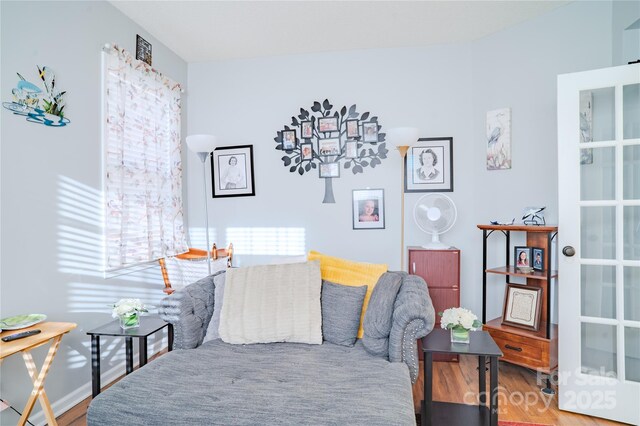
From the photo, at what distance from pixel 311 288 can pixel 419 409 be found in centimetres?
97

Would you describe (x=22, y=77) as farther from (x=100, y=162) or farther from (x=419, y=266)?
(x=419, y=266)

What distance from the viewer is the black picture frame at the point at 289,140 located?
345 centimetres

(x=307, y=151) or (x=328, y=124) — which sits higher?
(x=328, y=124)

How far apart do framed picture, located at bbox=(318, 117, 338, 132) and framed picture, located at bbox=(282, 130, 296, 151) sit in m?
0.27

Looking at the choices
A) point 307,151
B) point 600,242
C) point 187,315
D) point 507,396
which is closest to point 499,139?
point 600,242

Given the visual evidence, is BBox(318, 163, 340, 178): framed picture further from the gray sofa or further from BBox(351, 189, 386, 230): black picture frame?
the gray sofa

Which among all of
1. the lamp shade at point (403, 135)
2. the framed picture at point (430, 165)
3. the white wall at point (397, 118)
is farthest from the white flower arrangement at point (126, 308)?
the framed picture at point (430, 165)

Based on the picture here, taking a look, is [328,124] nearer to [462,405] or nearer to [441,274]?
[441,274]

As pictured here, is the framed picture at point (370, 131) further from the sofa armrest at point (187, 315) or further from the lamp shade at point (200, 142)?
the sofa armrest at point (187, 315)

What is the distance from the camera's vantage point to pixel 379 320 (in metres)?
1.96

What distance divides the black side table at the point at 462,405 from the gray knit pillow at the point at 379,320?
214 mm

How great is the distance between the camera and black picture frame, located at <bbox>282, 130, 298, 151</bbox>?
11.3 feet

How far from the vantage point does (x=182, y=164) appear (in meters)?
3.52

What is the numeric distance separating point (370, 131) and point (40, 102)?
2459 mm
